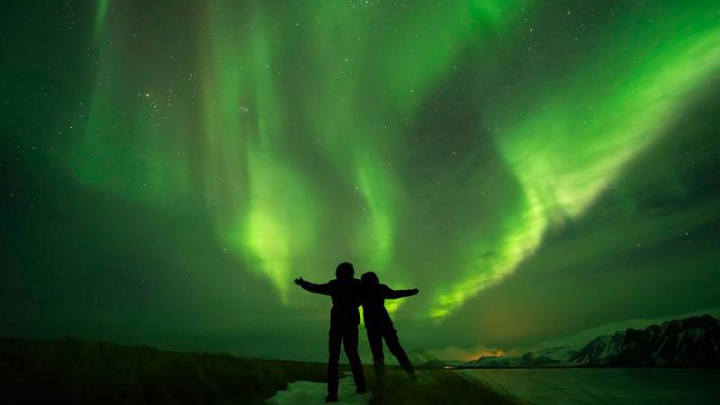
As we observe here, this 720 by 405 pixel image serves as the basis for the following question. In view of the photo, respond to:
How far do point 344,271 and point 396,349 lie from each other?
A: 3.13 meters

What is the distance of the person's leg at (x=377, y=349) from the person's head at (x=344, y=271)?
2.07 m

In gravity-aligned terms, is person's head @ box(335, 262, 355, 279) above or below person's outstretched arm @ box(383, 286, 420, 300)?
above

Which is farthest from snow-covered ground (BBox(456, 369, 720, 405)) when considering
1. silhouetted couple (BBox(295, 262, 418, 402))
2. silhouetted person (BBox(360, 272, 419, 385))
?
silhouetted couple (BBox(295, 262, 418, 402))

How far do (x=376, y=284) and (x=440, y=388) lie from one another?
2.99 m

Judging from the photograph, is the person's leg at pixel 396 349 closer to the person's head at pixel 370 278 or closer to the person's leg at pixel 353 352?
the person's head at pixel 370 278

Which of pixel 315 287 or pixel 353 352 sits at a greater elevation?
pixel 315 287

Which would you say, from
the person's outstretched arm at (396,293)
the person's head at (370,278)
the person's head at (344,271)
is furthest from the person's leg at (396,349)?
the person's head at (344,271)

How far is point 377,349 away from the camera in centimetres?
927

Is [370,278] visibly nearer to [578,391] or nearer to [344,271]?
[344,271]

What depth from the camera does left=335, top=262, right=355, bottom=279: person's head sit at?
8.41 meters

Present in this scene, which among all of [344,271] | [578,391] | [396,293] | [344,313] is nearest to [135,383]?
[344,313]

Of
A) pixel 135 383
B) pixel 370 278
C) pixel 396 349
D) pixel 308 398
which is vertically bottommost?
pixel 308 398

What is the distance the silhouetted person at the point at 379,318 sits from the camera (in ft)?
30.9

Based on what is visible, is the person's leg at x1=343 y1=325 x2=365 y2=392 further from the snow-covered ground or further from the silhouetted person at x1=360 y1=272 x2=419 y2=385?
the snow-covered ground
